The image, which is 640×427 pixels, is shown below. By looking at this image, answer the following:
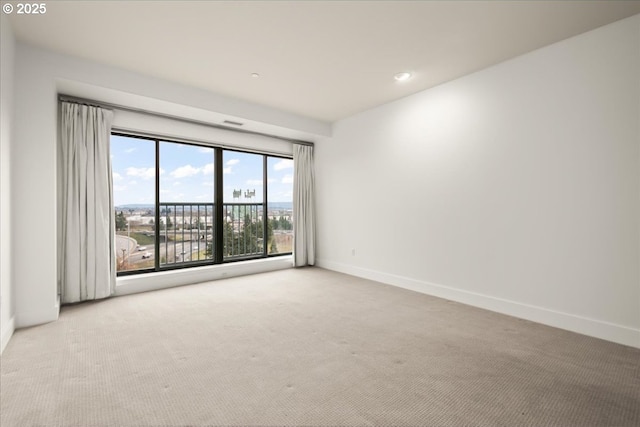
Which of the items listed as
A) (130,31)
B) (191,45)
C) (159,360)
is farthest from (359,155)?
(159,360)

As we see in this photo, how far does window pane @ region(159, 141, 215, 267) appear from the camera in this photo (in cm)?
434

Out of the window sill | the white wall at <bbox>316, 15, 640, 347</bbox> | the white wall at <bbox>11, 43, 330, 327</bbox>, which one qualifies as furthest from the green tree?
the white wall at <bbox>316, 15, 640, 347</bbox>

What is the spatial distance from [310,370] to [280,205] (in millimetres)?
3862

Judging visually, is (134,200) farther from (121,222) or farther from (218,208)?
(218,208)

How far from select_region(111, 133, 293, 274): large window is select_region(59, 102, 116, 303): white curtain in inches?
14.2

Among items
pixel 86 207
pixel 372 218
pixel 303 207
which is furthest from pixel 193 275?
pixel 372 218

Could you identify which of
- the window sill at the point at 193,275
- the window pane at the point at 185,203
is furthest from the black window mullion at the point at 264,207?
the window pane at the point at 185,203

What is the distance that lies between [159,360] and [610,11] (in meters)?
4.36

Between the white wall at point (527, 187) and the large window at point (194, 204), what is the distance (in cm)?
203

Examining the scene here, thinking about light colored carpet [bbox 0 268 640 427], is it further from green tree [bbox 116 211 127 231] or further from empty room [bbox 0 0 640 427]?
green tree [bbox 116 211 127 231]

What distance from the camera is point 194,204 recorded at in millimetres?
4633

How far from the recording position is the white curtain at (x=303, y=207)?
5.42 metres

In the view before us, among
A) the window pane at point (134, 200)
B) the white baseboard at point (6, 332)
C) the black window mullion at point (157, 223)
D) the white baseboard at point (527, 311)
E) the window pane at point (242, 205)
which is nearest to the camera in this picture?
the white baseboard at point (6, 332)

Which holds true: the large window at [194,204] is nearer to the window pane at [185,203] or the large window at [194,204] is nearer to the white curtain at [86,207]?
the window pane at [185,203]
